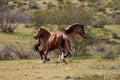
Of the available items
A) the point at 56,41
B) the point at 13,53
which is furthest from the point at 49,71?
Answer: the point at 13,53

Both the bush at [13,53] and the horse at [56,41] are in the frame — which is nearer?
the horse at [56,41]

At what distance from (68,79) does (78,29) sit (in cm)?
765

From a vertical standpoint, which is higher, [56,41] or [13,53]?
[56,41]

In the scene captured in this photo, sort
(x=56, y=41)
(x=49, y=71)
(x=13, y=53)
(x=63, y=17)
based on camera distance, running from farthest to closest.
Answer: (x=63, y=17) → (x=13, y=53) → (x=56, y=41) → (x=49, y=71)

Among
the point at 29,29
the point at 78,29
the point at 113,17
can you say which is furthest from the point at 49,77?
the point at 113,17

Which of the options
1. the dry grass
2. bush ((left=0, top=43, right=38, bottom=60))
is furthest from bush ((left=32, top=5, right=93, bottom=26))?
the dry grass

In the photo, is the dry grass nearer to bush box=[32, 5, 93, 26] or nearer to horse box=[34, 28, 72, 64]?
horse box=[34, 28, 72, 64]

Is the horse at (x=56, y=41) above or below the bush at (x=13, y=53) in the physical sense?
above

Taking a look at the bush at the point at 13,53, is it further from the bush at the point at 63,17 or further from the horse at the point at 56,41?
the bush at the point at 63,17

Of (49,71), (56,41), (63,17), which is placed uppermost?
(56,41)

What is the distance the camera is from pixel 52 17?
38.8 metres

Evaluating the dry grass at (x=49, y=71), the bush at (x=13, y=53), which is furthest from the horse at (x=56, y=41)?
the bush at (x=13, y=53)

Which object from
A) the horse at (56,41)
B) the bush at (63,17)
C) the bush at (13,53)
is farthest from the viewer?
A: the bush at (63,17)

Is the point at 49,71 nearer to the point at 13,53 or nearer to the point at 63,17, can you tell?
the point at 13,53
